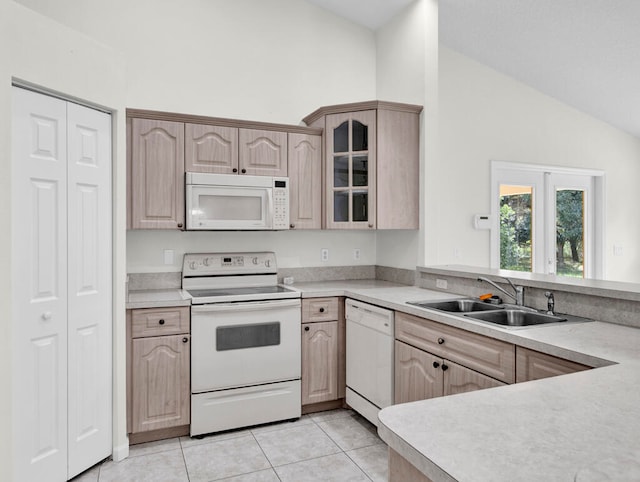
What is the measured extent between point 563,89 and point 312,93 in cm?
253

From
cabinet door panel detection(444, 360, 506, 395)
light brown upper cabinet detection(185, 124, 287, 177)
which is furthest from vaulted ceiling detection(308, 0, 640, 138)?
cabinet door panel detection(444, 360, 506, 395)

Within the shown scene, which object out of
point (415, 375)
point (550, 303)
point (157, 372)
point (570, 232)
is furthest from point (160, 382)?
point (570, 232)

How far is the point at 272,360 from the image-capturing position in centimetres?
308

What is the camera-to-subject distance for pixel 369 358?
118 inches

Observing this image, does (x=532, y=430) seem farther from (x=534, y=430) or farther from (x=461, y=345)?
(x=461, y=345)

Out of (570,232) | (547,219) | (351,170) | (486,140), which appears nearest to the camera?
(351,170)

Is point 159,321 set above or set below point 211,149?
below

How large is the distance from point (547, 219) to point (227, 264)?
339 cm

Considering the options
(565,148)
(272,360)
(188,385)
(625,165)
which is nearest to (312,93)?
(272,360)

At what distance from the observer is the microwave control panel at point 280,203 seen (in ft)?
10.9

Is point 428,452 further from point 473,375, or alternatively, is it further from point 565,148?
point 565,148

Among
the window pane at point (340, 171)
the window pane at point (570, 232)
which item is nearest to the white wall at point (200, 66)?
the window pane at point (340, 171)

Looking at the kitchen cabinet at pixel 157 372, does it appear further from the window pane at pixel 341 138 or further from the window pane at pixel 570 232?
the window pane at pixel 570 232

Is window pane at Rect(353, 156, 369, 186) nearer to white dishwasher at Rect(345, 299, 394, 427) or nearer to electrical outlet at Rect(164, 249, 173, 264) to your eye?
white dishwasher at Rect(345, 299, 394, 427)
